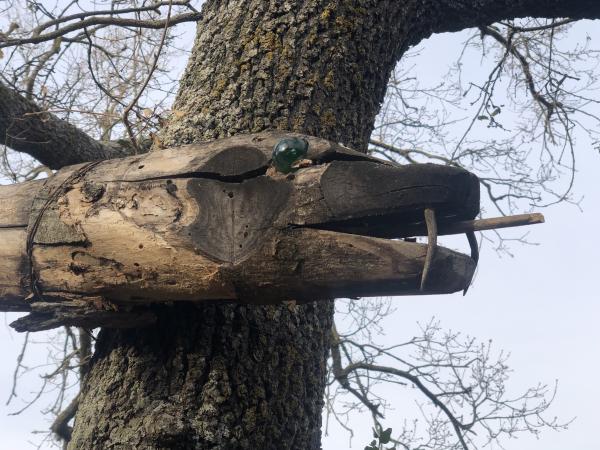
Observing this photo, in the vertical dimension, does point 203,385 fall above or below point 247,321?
below

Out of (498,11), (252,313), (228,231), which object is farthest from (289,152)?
(498,11)

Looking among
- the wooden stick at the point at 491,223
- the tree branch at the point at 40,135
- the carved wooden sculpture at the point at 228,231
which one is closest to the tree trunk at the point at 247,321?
the carved wooden sculpture at the point at 228,231

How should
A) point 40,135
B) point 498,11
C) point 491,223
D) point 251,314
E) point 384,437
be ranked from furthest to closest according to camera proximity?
point 40,135, point 498,11, point 384,437, point 251,314, point 491,223

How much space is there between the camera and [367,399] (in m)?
4.60

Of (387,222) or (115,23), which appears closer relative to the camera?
(387,222)

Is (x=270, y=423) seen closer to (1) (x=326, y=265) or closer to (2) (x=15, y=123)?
(1) (x=326, y=265)

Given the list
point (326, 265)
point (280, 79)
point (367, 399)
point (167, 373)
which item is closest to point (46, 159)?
point (280, 79)

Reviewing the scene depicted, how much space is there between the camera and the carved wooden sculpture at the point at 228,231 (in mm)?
1161

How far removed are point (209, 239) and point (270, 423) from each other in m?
0.50

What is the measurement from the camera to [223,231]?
1260 millimetres

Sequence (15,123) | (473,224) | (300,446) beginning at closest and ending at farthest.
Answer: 1. (473,224)
2. (300,446)
3. (15,123)

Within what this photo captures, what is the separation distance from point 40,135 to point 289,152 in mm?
1668

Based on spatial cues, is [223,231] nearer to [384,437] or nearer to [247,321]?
[247,321]

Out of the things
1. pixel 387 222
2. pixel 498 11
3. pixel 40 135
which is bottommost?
pixel 387 222
